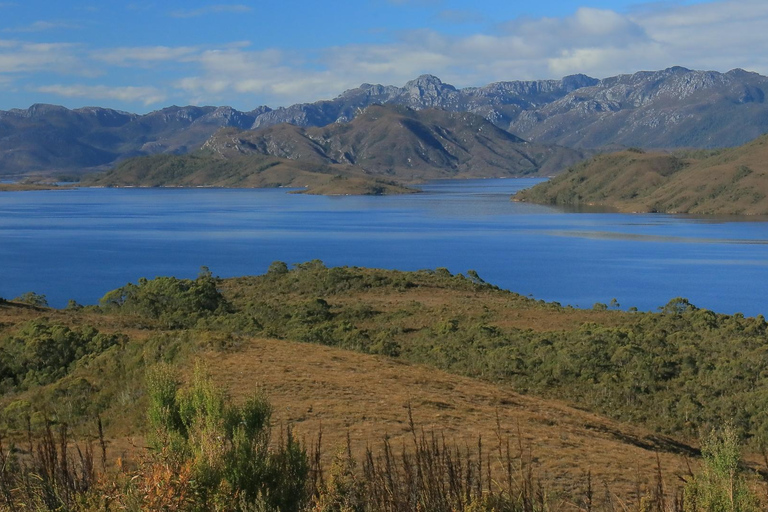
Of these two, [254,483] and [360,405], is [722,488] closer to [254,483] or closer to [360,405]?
[254,483]

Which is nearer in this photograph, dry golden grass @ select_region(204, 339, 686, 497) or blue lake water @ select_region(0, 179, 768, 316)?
dry golden grass @ select_region(204, 339, 686, 497)

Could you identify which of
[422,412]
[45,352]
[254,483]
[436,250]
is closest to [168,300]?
[45,352]

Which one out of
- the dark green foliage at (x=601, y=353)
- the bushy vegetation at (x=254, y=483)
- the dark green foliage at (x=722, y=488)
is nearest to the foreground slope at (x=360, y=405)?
the dark green foliage at (x=722, y=488)

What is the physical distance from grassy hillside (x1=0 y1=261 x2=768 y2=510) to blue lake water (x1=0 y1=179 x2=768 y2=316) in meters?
30.9

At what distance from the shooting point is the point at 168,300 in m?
44.9

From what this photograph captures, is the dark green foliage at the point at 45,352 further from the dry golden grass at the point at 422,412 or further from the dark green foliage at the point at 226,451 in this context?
the dark green foliage at the point at 226,451

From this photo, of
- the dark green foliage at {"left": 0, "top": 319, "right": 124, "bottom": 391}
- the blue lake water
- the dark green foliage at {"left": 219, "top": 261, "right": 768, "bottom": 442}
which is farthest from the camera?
the blue lake water

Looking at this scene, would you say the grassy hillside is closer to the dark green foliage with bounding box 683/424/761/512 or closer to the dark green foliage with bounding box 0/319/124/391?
the dark green foliage with bounding box 0/319/124/391

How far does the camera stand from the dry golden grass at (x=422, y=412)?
1334cm

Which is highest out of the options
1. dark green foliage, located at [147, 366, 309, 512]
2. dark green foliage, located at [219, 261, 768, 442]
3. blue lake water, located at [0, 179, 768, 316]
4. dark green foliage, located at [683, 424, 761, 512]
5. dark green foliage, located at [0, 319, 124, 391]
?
dark green foliage, located at [147, 366, 309, 512]

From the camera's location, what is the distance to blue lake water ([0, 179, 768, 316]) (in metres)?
78.1

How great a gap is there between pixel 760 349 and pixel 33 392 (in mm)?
24202

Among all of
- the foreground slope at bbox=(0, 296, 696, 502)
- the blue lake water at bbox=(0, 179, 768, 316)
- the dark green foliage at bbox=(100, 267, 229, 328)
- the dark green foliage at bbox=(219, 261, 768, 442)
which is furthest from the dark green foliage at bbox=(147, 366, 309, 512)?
the blue lake water at bbox=(0, 179, 768, 316)

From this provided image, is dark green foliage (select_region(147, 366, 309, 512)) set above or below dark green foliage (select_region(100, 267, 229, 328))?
above
